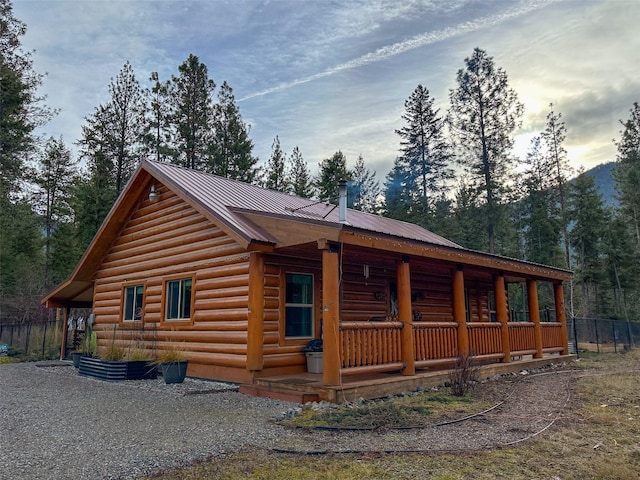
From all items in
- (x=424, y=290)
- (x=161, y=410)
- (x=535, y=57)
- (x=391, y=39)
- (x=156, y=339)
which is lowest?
(x=161, y=410)

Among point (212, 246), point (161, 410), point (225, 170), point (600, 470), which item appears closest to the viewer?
point (600, 470)

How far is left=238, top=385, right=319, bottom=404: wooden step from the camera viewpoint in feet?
23.8

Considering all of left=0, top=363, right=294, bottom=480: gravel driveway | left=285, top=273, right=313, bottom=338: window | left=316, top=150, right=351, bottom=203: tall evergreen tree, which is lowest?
left=0, top=363, right=294, bottom=480: gravel driveway

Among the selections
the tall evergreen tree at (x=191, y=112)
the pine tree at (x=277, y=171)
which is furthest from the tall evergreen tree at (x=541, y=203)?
the tall evergreen tree at (x=191, y=112)

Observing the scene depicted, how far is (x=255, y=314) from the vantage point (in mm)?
8766

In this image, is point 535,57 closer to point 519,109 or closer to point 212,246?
point 212,246

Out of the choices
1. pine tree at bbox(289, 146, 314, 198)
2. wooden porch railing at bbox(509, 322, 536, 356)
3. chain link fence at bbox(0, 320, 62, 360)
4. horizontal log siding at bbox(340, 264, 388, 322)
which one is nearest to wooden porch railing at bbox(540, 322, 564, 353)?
wooden porch railing at bbox(509, 322, 536, 356)

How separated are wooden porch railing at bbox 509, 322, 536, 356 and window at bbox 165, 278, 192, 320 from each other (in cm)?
822

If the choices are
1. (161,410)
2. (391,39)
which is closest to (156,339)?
(161,410)

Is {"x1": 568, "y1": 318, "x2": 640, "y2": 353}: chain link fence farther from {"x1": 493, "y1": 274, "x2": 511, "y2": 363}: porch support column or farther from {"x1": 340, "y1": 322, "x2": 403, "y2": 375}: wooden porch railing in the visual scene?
{"x1": 340, "y1": 322, "x2": 403, "y2": 375}: wooden porch railing

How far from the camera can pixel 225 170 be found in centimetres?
2862

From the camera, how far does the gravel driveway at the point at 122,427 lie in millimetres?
4395

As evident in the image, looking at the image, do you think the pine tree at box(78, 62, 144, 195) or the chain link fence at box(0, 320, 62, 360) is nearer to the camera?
the chain link fence at box(0, 320, 62, 360)

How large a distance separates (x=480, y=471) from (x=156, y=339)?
9.47 m
